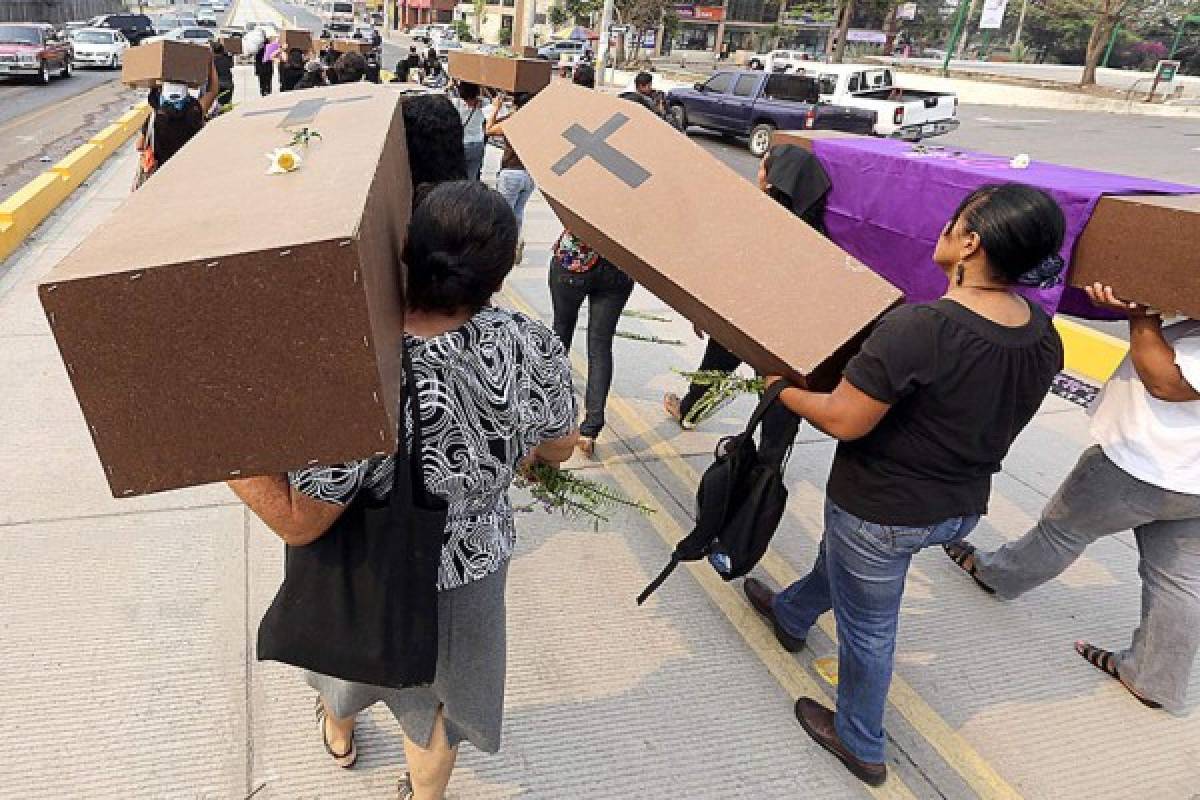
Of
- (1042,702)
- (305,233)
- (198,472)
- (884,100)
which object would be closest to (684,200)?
(305,233)

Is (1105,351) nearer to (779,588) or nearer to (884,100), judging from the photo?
(779,588)

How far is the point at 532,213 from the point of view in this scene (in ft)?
29.8

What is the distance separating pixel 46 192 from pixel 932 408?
837cm

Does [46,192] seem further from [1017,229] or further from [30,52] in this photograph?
[30,52]

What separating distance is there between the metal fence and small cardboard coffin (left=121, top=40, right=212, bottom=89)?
3135 cm

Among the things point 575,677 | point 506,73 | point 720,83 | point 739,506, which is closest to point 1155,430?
point 739,506

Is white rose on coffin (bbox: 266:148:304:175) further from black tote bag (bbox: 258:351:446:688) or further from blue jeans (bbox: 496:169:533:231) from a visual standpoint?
blue jeans (bbox: 496:169:533:231)

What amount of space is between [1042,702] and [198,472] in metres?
2.79

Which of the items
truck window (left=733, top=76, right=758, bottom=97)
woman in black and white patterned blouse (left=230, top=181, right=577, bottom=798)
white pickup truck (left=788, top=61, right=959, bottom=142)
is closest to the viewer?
woman in black and white patterned blouse (left=230, top=181, right=577, bottom=798)

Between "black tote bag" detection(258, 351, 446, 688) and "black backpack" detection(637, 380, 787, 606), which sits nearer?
"black tote bag" detection(258, 351, 446, 688)

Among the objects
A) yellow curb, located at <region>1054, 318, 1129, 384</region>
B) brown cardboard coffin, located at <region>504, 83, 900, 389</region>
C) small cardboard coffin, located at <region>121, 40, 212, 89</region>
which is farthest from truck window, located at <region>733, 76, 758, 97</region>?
brown cardboard coffin, located at <region>504, 83, 900, 389</region>

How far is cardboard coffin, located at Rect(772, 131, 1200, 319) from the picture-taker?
197 centimetres

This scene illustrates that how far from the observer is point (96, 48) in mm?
21859

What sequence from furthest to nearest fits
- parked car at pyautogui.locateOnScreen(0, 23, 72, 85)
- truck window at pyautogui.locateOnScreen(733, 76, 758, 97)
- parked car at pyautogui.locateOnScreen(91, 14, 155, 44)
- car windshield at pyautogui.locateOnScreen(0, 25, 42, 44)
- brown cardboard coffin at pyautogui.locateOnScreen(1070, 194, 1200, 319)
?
1. parked car at pyautogui.locateOnScreen(91, 14, 155, 44)
2. car windshield at pyautogui.locateOnScreen(0, 25, 42, 44)
3. parked car at pyautogui.locateOnScreen(0, 23, 72, 85)
4. truck window at pyautogui.locateOnScreen(733, 76, 758, 97)
5. brown cardboard coffin at pyautogui.locateOnScreen(1070, 194, 1200, 319)
